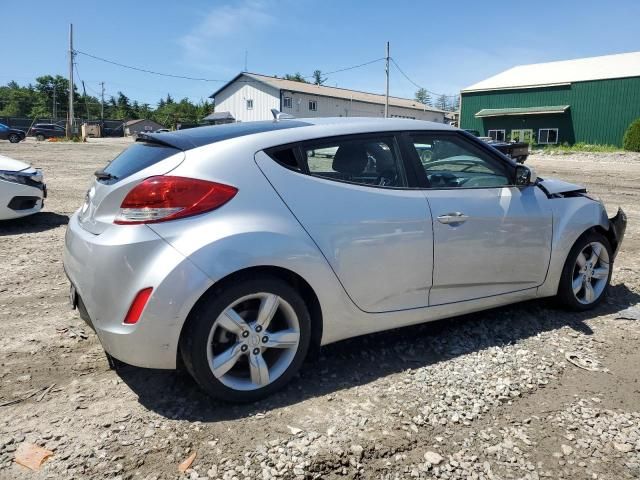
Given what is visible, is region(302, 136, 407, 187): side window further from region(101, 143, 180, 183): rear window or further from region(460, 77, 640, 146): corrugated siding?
region(460, 77, 640, 146): corrugated siding

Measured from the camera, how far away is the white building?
50812 mm

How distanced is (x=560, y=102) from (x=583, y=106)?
71.7 inches

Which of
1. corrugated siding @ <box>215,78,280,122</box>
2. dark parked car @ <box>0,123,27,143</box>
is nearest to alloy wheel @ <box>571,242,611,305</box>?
dark parked car @ <box>0,123,27,143</box>

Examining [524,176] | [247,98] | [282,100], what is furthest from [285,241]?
[247,98]

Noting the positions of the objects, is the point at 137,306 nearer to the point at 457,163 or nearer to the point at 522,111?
the point at 457,163

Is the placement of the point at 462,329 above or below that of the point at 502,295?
below

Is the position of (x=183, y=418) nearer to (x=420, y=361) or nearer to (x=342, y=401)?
(x=342, y=401)

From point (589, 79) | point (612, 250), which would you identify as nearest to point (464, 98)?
point (589, 79)

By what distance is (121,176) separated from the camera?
287cm

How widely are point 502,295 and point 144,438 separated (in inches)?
103

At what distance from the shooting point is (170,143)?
9.62ft

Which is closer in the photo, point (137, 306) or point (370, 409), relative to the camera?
point (137, 306)

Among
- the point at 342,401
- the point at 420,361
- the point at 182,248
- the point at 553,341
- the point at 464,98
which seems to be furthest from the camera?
the point at 464,98

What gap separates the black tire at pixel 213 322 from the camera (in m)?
2.60
